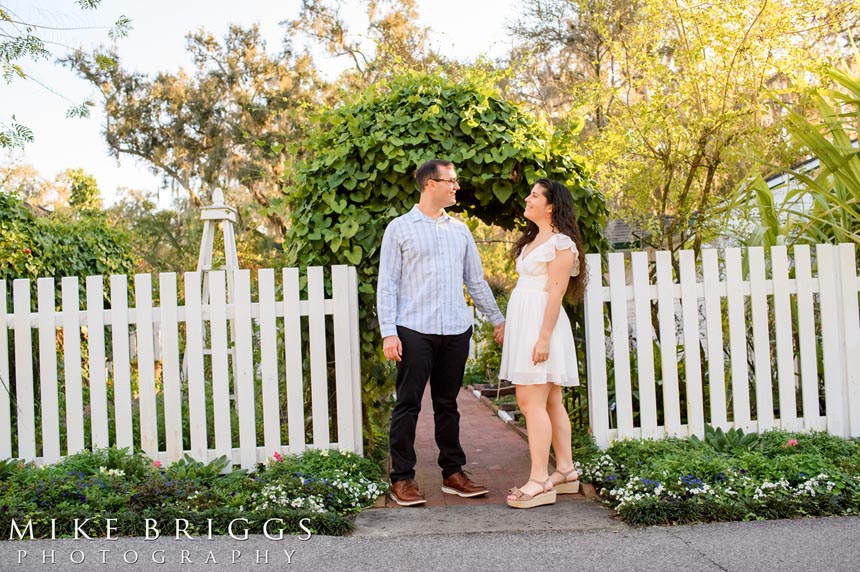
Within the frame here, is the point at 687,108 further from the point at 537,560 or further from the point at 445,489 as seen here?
the point at 537,560

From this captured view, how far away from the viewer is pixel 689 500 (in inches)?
137

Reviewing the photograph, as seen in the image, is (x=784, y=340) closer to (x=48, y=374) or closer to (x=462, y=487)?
(x=462, y=487)

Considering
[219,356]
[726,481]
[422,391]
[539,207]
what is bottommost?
[726,481]

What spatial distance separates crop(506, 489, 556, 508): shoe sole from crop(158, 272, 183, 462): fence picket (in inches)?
75.3

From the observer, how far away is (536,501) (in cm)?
380

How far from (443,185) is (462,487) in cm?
162

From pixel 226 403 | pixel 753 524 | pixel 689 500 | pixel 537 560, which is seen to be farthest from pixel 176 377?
pixel 753 524

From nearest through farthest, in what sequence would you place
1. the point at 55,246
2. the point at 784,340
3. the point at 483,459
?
the point at 784,340 < the point at 483,459 < the point at 55,246

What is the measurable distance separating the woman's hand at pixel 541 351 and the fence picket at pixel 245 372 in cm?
161

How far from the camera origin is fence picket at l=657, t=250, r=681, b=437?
447 centimetres

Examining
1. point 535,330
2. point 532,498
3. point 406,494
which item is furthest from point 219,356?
point 532,498

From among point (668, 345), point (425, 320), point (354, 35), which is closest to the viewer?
point (425, 320)

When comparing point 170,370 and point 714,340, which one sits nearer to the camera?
point 170,370

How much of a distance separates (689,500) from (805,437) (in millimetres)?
1307
